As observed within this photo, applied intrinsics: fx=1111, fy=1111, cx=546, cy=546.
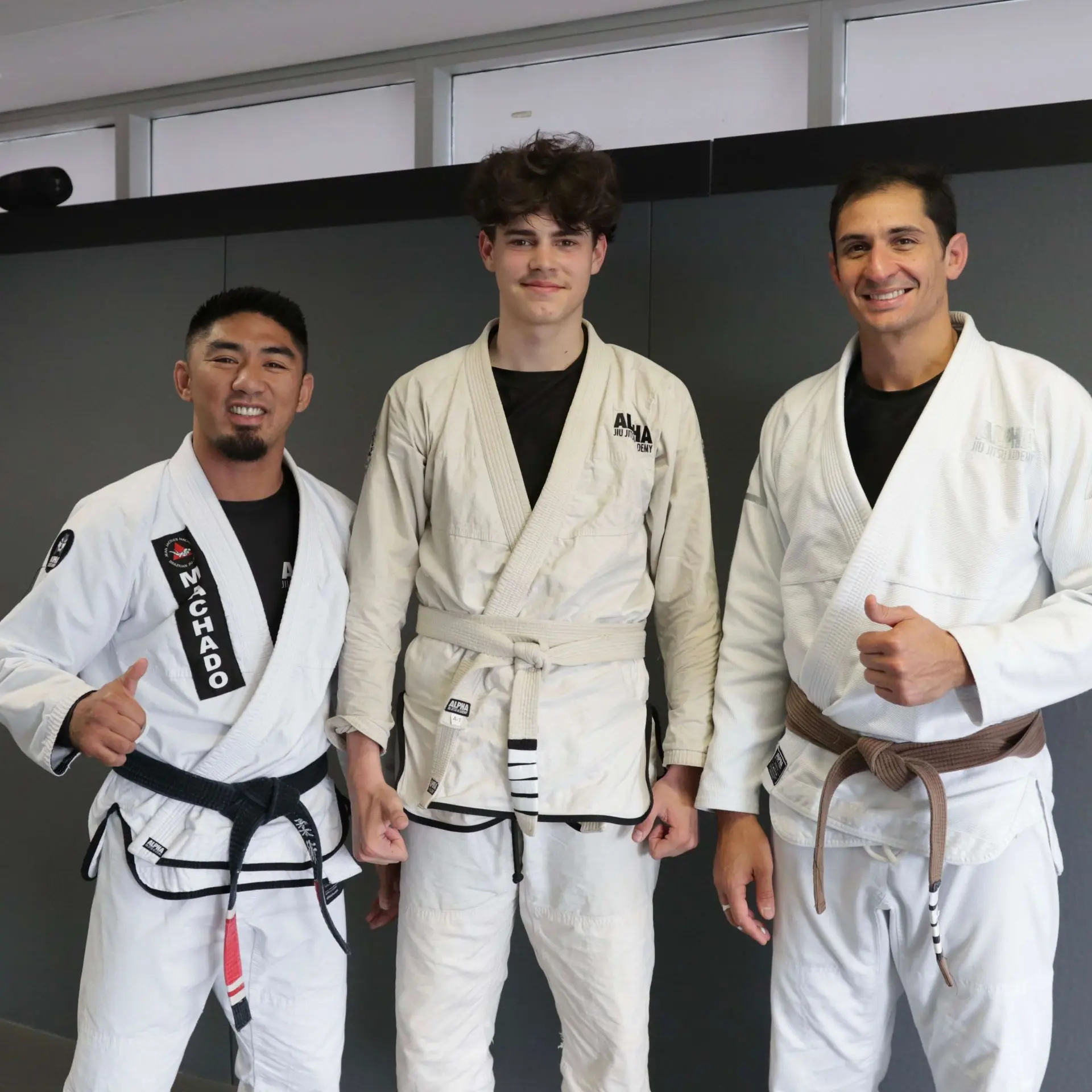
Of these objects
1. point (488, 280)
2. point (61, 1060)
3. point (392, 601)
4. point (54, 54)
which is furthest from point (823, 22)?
point (61, 1060)

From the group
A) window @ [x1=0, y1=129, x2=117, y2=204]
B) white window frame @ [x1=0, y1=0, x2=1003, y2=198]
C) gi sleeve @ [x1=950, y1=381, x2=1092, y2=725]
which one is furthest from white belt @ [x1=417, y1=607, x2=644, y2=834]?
window @ [x1=0, y1=129, x2=117, y2=204]

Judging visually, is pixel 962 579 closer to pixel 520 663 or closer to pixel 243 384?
pixel 520 663

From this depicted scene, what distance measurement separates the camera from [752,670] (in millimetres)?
1770

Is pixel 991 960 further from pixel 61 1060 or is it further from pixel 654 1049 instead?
pixel 61 1060

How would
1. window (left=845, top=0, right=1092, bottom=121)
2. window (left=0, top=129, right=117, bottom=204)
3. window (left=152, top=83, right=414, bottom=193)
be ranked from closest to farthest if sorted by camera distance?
window (left=845, top=0, right=1092, bottom=121) < window (left=152, top=83, right=414, bottom=193) < window (left=0, top=129, right=117, bottom=204)

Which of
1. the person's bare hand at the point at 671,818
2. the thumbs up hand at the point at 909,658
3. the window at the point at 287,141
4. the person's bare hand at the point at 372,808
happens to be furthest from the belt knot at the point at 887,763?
the window at the point at 287,141

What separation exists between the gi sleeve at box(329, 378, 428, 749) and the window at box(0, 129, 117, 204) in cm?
169

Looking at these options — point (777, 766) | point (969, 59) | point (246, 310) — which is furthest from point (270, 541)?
point (969, 59)

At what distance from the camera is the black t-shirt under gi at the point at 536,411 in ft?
5.98

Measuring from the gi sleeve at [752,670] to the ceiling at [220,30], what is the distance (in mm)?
1240

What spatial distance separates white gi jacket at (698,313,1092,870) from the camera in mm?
1519

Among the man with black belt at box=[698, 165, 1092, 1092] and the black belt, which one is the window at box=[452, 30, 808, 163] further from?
the black belt

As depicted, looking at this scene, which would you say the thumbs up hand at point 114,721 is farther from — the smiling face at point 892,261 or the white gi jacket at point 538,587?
the smiling face at point 892,261

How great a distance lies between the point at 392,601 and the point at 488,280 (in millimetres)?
776
